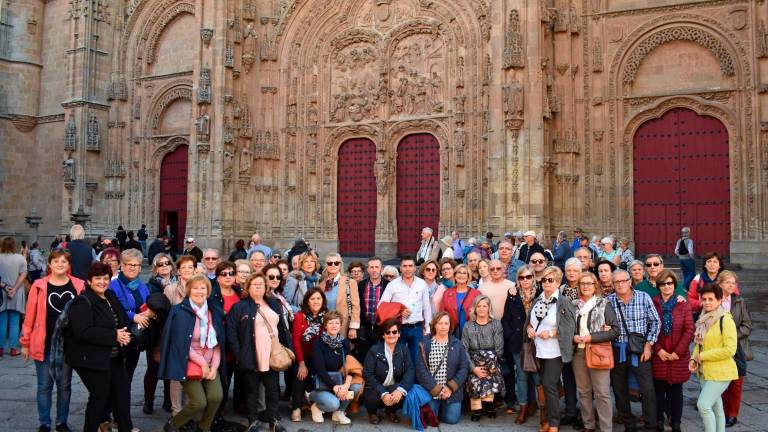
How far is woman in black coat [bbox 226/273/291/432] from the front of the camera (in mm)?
6965

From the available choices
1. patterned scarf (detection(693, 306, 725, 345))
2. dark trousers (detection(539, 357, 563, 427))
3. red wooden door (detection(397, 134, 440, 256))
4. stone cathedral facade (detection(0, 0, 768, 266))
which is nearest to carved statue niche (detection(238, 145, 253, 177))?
stone cathedral facade (detection(0, 0, 768, 266))

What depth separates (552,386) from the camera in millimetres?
7145

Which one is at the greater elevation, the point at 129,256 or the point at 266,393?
the point at 129,256

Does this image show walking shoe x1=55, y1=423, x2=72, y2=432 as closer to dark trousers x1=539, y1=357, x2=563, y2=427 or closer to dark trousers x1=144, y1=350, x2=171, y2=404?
dark trousers x1=144, y1=350, x2=171, y2=404

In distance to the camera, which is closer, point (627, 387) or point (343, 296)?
point (627, 387)

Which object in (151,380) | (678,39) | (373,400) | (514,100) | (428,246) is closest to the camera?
(373,400)

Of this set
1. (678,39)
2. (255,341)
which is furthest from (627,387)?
(678,39)

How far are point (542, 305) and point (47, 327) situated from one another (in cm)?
513

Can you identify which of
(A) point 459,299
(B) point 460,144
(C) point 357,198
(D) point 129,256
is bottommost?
(A) point 459,299

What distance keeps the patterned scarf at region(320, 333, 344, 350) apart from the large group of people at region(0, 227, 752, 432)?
2 cm

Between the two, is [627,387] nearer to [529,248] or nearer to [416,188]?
[529,248]

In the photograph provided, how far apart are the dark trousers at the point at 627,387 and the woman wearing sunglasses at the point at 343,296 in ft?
9.93

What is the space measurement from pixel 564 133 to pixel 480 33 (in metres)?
4.28

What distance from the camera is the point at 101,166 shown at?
2809 cm
